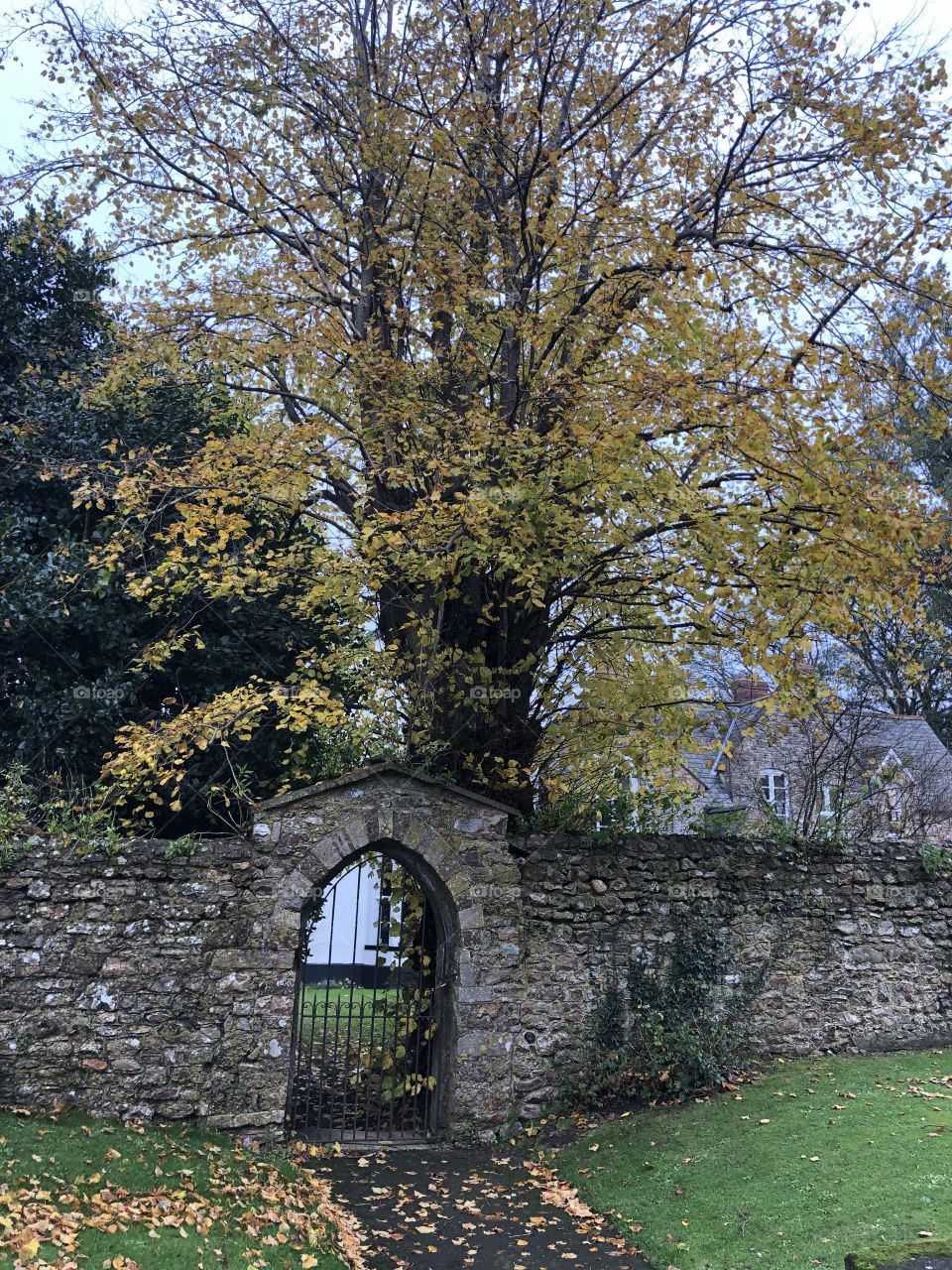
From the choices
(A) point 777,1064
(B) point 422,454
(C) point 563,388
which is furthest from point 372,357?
(A) point 777,1064

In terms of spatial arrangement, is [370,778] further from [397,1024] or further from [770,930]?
[770,930]

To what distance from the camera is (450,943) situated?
8.86 m

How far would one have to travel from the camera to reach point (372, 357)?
375 inches

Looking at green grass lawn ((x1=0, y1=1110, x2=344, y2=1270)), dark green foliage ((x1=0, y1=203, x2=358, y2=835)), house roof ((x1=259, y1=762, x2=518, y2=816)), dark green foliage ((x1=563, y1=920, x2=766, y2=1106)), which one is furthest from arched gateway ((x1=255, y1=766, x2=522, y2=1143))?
dark green foliage ((x1=0, y1=203, x2=358, y2=835))

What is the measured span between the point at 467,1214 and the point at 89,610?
732 cm

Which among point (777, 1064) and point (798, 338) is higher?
point (798, 338)

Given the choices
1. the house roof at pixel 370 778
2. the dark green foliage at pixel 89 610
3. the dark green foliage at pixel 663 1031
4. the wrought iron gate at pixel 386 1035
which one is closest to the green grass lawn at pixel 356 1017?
the wrought iron gate at pixel 386 1035

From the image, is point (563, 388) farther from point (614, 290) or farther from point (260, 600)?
point (260, 600)

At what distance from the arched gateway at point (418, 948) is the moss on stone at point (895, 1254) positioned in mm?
5723

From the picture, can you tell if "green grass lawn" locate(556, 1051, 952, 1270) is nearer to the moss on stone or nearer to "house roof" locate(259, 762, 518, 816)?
the moss on stone

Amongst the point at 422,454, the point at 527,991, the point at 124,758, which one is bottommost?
the point at 527,991

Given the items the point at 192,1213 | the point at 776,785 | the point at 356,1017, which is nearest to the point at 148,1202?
the point at 192,1213

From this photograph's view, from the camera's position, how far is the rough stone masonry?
7691mm

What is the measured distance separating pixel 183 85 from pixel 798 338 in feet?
22.5
